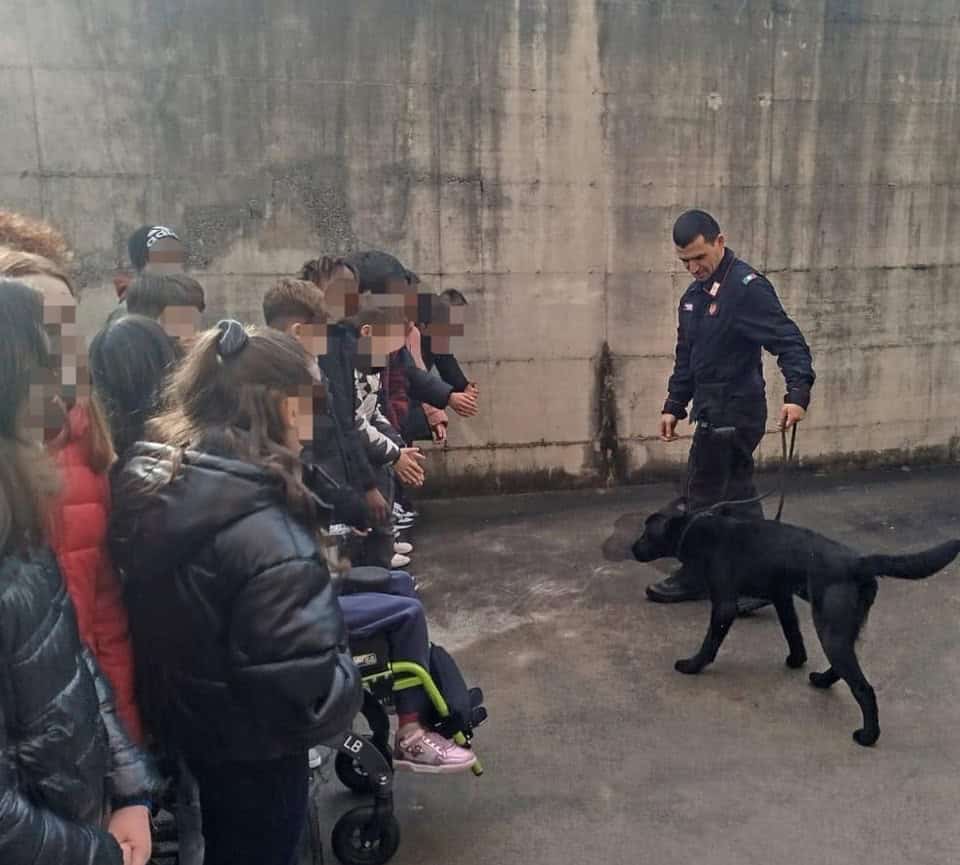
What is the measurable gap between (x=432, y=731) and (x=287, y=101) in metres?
4.16

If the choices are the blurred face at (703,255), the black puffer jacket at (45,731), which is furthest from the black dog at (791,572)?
the black puffer jacket at (45,731)

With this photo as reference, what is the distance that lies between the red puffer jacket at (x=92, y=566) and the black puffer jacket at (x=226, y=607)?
1.1 inches

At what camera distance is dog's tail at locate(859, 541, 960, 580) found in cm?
318

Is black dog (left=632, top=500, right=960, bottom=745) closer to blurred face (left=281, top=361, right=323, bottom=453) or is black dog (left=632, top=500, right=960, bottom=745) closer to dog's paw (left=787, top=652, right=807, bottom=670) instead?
dog's paw (left=787, top=652, right=807, bottom=670)

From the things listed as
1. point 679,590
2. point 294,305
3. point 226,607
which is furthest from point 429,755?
point 679,590

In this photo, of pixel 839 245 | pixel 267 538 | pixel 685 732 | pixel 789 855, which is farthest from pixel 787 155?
pixel 267 538

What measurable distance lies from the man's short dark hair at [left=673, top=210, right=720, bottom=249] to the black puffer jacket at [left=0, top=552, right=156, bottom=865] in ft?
11.4

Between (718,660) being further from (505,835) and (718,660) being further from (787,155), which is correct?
(787,155)

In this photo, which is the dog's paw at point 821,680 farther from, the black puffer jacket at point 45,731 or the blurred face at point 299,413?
the black puffer jacket at point 45,731

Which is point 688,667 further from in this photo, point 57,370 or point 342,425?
point 57,370

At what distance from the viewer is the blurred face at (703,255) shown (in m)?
4.28

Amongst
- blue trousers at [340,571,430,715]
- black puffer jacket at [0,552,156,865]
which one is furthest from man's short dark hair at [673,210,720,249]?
black puffer jacket at [0,552,156,865]

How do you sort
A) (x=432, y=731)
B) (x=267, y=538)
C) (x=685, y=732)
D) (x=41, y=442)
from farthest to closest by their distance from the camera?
(x=685, y=732)
(x=432, y=731)
(x=267, y=538)
(x=41, y=442)

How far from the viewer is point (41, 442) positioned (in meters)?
1.39
